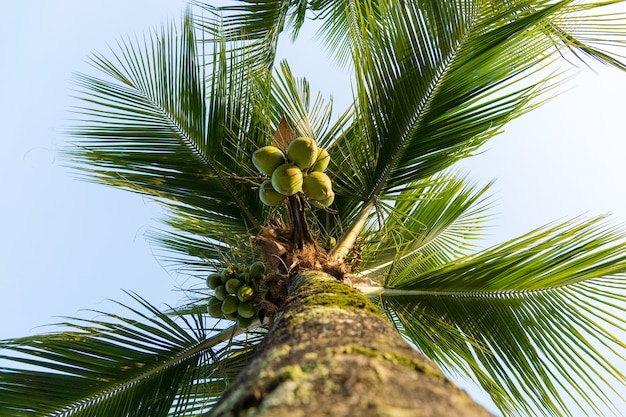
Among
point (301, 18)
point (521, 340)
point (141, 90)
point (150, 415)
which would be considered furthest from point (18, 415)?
point (301, 18)

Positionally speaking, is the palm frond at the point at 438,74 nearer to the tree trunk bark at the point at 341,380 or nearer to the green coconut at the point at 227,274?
the green coconut at the point at 227,274

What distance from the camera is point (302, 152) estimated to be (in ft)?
8.32

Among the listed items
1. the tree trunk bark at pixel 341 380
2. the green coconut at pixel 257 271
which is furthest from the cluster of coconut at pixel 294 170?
the tree trunk bark at pixel 341 380

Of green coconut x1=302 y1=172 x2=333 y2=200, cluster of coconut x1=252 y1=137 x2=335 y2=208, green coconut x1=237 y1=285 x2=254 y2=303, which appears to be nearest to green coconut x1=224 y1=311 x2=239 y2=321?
green coconut x1=237 y1=285 x2=254 y2=303

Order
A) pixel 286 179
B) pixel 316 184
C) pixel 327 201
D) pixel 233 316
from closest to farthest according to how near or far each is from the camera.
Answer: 1. pixel 286 179
2. pixel 316 184
3. pixel 327 201
4. pixel 233 316

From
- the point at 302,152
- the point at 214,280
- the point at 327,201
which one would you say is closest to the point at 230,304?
the point at 214,280

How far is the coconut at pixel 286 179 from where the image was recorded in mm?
2527

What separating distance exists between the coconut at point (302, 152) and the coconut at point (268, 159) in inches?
2.0

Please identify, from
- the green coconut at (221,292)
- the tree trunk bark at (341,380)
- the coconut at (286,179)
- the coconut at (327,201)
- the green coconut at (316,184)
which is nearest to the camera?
the tree trunk bark at (341,380)

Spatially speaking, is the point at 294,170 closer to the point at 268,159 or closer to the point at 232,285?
the point at 268,159

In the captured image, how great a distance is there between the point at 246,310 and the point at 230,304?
0.29 ft

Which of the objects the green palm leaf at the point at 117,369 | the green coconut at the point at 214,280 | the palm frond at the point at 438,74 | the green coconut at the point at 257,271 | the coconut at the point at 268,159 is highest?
the palm frond at the point at 438,74

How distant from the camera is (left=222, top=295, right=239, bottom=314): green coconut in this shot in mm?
2850

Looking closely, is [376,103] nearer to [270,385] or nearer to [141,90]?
[141,90]
